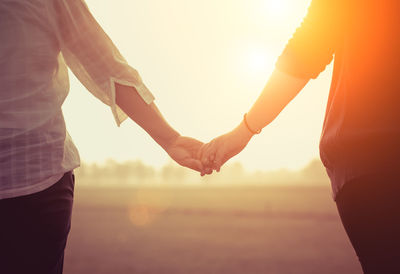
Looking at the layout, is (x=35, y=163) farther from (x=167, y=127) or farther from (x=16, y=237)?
(x=167, y=127)

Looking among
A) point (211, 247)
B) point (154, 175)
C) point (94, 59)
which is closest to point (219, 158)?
point (94, 59)

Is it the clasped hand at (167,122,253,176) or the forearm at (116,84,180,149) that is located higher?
the forearm at (116,84,180,149)

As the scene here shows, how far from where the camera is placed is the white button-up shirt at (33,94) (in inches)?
54.2

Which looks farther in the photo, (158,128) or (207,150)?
(207,150)

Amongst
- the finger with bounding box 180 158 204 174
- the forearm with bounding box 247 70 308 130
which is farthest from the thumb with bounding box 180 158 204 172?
the forearm with bounding box 247 70 308 130

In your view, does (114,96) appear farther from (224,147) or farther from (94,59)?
(224,147)

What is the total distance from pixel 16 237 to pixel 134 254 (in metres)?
13.9

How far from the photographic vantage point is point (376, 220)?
1.28 metres

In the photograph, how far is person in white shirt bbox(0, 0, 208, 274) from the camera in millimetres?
1381

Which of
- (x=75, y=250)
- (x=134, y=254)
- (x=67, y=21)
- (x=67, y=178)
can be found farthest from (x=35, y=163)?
(x=75, y=250)

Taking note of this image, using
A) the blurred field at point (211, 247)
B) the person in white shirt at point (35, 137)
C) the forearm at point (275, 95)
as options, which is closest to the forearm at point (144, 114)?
the person in white shirt at point (35, 137)

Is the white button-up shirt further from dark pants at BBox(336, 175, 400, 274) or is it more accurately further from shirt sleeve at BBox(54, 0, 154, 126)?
dark pants at BBox(336, 175, 400, 274)

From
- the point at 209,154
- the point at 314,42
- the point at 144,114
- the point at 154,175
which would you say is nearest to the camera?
the point at 314,42

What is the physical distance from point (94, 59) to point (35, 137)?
55 cm
